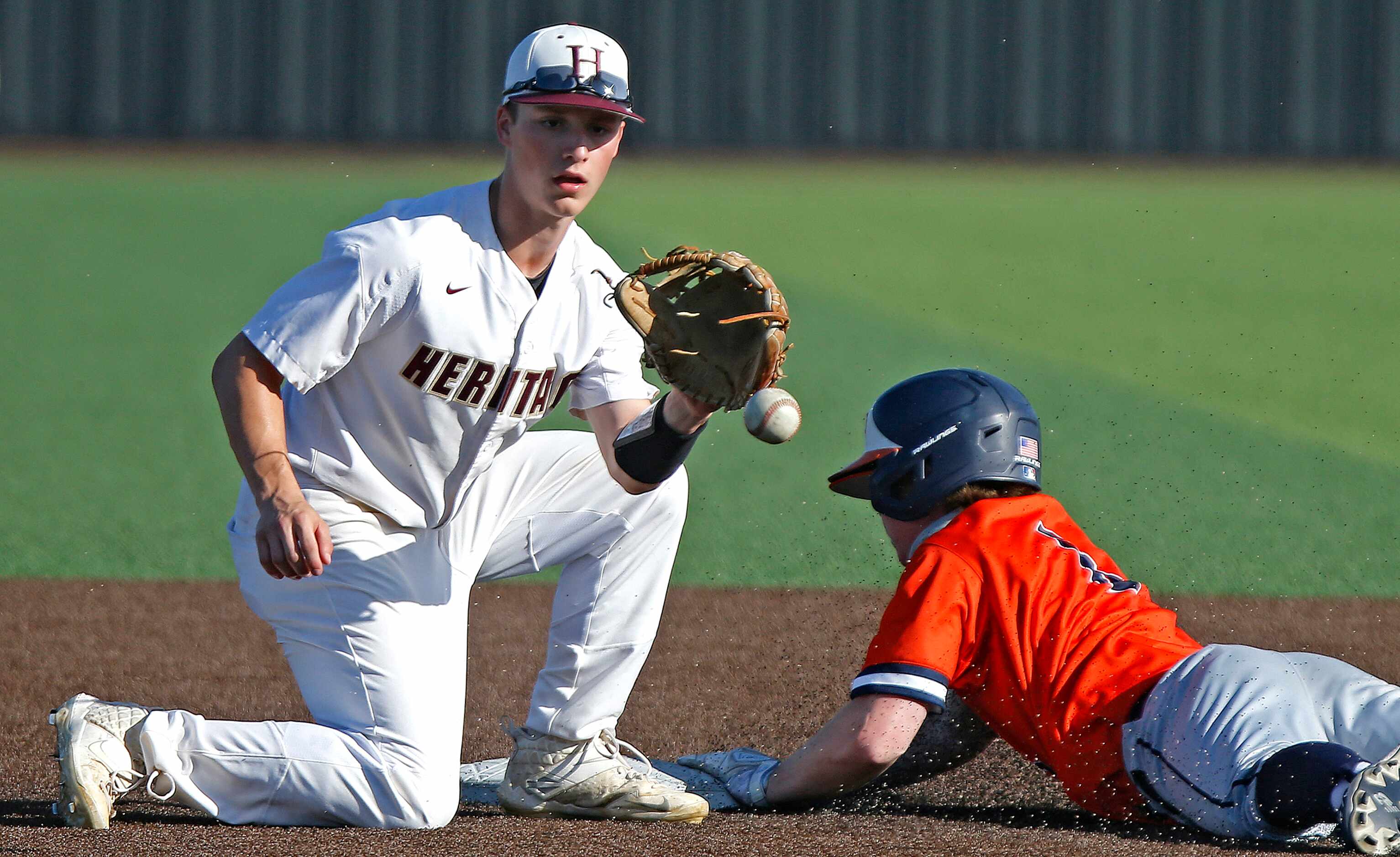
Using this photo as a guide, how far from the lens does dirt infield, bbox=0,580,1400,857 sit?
288 centimetres

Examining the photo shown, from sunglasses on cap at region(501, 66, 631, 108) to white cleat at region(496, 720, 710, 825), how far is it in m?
1.32

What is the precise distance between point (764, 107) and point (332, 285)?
50.4 feet

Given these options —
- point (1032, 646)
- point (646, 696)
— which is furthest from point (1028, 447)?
point (646, 696)

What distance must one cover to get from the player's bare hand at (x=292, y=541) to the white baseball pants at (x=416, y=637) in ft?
1.06

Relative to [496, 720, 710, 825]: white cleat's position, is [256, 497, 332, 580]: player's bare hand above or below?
above

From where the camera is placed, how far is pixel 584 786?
3281 millimetres

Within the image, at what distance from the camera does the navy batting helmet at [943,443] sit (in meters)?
3.24

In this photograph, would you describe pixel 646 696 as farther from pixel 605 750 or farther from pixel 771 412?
pixel 771 412

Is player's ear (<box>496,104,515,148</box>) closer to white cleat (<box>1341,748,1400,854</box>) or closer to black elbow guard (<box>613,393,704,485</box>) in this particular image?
black elbow guard (<box>613,393,704,485</box>)

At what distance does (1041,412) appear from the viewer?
28.2ft

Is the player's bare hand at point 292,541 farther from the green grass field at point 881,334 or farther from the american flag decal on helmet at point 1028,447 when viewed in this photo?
the green grass field at point 881,334

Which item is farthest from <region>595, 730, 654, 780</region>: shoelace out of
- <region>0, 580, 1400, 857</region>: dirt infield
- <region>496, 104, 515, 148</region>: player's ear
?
<region>496, 104, 515, 148</region>: player's ear

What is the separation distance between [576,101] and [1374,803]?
1.96 m

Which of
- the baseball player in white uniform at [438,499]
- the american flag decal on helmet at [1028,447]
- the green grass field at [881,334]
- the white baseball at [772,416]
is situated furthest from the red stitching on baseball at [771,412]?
the green grass field at [881,334]
